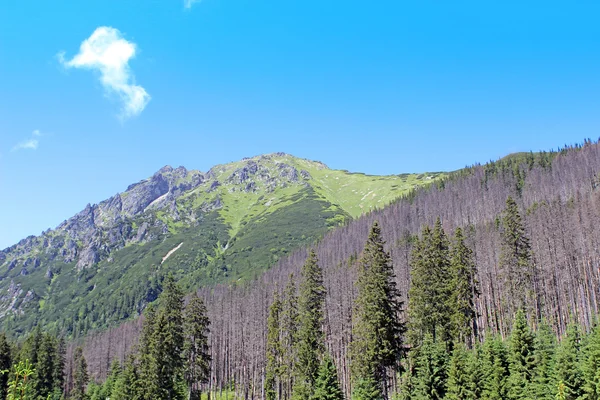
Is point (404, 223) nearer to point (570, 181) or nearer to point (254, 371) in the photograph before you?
point (570, 181)

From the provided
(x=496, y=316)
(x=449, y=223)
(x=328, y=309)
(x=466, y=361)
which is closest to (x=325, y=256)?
(x=449, y=223)

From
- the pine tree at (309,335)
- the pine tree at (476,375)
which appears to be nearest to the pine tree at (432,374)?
the pine tree at (476,375)

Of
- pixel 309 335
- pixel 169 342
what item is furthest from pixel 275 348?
pixel 169 342

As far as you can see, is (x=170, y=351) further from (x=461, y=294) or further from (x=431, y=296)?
(x=461, y=294)

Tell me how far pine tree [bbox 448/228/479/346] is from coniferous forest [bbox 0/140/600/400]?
0.20 meters

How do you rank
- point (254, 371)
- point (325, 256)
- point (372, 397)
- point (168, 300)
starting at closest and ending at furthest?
point (372, 397)
point (168, 300)
point (254, 371)
point (325, 256)

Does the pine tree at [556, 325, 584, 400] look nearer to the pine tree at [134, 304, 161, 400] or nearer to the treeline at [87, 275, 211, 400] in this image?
the treeline at [87, 275, 211, 400]

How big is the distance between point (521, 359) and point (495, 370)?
8.86 ft

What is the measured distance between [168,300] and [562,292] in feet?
197

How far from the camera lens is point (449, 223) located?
153875 millimetres

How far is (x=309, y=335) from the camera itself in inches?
1940

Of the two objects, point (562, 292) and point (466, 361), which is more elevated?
point (562, 292)

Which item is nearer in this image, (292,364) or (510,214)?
(292,364)

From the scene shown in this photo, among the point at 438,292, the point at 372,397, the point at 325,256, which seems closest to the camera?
the point at 372,397
